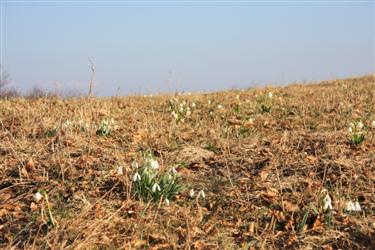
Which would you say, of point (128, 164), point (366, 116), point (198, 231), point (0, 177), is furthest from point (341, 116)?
point (0, 177)

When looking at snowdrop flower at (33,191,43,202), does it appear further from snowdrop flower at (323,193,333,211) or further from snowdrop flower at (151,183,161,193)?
snowdrop flower at (323,193,333,211)

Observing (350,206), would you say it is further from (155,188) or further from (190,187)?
(155,188)

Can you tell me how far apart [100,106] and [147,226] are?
237 inches

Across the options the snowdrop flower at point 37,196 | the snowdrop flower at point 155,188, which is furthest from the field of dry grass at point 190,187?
the snowdrop flower at point 155,188

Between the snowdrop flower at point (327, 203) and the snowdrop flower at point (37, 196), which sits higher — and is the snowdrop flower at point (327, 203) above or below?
below

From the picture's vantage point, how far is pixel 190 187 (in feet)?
18.1

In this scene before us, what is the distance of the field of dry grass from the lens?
4555mm

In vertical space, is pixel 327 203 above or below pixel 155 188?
below

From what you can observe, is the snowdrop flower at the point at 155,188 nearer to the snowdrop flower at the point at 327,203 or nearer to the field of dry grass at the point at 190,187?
the field of dry grass at the point at 190,187

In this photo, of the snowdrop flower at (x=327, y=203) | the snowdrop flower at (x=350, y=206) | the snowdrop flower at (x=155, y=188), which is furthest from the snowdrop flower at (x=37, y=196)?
the snowdrop flower at (x=350, y=206)

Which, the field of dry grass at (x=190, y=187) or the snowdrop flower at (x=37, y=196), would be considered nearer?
the field of dry grass at (x=190, y=187)

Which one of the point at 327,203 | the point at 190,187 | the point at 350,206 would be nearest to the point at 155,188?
the point at 190,187

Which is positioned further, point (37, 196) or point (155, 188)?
point (155, 188)

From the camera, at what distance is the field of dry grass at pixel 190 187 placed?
14.9ft
